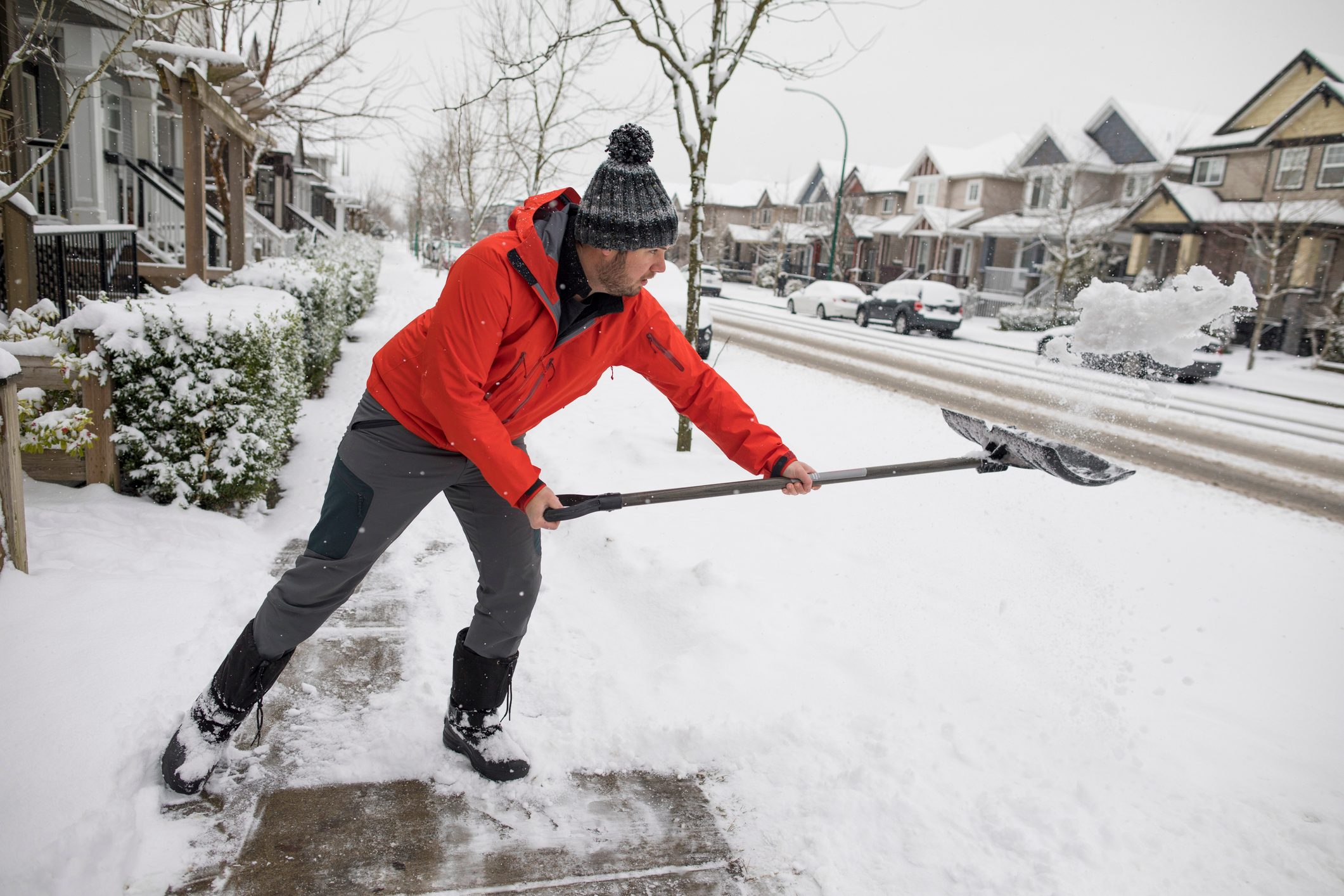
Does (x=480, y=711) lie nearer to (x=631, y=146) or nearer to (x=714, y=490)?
(x=714, y=490)

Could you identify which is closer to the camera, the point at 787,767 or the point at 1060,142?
the point at 787,767

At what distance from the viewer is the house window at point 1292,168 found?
2347 centimetres

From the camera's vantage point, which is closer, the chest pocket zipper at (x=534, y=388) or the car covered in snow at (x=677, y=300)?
the chest pocket zipper at (x=534, y=388)

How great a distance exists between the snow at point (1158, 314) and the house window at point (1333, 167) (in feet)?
82.0

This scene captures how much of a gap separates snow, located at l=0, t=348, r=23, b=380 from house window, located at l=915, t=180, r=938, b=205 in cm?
4546

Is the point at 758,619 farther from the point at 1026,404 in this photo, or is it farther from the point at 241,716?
the point at 1026,404

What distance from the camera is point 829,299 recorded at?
25.4m

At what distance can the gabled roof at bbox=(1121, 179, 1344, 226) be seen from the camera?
20.9m

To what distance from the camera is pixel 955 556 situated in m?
4.47

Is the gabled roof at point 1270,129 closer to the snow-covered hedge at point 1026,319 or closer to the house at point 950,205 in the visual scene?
the snow-covered hedge at point 1026,319

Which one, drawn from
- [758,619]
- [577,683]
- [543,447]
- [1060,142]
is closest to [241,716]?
[577,683]

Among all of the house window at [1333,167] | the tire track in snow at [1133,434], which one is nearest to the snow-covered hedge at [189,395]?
the tire track in snow at [1133,434]

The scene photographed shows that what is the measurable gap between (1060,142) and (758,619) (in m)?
35.4

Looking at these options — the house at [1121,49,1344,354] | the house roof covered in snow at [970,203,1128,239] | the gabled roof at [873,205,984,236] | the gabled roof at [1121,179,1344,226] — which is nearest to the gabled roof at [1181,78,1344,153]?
the house at [1121,49,1344,354]
